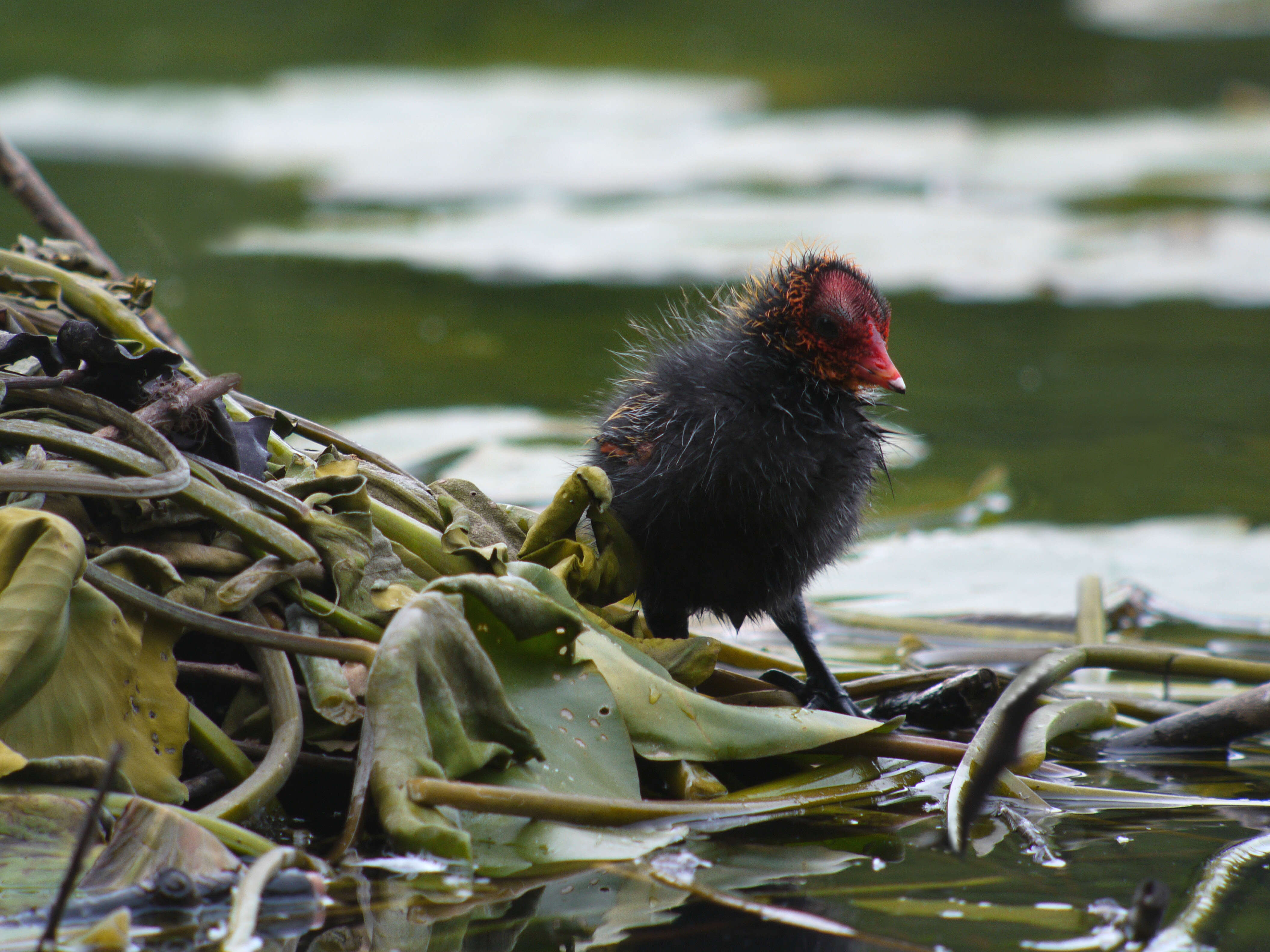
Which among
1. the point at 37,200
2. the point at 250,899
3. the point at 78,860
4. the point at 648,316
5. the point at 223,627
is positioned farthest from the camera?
the point at 648,316

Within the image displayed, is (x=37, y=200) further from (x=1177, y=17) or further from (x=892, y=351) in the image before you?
(x=1177, y=17)

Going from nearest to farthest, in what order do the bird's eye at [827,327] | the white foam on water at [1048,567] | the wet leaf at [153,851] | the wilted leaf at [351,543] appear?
the wet leaf at [153,851], the wilted leaf at [351,543], the bird's eye at [827,327], the white foam on water at [1048,567]

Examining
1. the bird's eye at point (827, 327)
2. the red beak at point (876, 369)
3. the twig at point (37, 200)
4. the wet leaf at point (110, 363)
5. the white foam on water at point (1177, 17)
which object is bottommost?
the wet leaf at point (110, 363)

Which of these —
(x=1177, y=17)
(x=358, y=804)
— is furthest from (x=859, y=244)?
(x=1177, y=17)

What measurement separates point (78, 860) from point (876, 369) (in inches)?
59.1

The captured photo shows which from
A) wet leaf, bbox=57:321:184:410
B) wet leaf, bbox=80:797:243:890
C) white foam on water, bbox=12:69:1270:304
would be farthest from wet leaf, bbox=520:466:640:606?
white foam on water, bbox=12:69:1270:304

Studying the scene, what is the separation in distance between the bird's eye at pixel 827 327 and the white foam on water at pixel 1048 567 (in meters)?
0.98

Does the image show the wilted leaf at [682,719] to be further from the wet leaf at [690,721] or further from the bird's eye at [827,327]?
the bird's eye at [827,327]

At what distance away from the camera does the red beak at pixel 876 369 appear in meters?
2.38

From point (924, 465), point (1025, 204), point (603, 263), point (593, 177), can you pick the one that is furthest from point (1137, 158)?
point (924, 465)

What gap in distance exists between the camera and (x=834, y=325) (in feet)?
7.82

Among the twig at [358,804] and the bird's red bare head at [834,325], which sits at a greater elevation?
the bird's red bare head at [834,325]

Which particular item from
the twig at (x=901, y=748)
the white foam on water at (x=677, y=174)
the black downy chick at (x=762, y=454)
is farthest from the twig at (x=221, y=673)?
the white foam on water at (x=677, y=174)

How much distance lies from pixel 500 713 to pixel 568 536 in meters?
0.54
